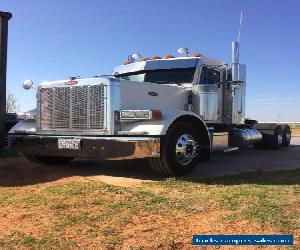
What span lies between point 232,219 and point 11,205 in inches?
108

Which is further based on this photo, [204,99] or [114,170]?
[204,99]

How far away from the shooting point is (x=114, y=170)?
8914 millimetres

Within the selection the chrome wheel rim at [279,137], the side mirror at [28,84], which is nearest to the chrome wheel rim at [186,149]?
the side mirror at [28,84]

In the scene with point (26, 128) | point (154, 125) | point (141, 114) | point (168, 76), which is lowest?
point (26, 128)

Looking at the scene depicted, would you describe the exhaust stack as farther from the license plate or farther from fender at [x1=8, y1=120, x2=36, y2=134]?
fender at [x1=8, y1=120, x2=36, y2=134]

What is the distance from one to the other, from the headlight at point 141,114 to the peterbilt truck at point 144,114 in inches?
0.7

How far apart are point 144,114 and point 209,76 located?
9.32 feet

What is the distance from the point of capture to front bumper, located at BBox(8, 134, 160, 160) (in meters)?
7.40

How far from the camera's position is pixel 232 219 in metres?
5.08

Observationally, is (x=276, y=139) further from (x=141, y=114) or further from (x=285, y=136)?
(x=141, y=114)

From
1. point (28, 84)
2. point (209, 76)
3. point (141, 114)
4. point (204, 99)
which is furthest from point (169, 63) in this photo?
point (28, 84)

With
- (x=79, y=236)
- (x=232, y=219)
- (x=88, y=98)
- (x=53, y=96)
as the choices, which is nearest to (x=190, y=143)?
(x=88, y=98)

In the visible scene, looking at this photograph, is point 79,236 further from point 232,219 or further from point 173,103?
point 173,103

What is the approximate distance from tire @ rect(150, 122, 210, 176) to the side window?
1652 mm
